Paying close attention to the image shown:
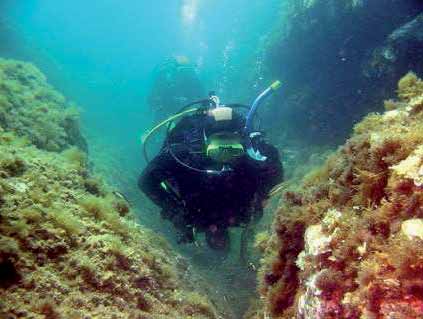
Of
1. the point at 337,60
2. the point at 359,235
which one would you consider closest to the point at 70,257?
the point at 359,235

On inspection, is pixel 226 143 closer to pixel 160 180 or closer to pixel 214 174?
pixel 214 174

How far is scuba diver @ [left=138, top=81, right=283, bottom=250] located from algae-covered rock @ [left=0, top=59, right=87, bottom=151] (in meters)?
2.77

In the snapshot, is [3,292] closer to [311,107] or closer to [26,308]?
[26,308]

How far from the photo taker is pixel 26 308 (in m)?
2.38

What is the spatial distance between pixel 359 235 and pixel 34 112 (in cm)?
729

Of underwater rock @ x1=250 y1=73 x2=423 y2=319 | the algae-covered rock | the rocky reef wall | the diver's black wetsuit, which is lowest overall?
underwater rock @ x1=250 y1=73 x2=423 y2=319

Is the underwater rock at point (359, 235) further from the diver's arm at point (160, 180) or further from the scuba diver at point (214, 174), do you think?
the diver's arm at point (160, 180)

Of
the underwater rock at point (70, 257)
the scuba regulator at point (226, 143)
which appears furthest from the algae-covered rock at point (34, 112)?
the scuba regulator at point (226, 143)

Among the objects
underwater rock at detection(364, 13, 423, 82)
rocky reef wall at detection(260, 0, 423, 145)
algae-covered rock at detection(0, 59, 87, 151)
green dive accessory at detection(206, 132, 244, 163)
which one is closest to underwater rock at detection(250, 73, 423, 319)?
green dive accessory at detection(206, 132, 244, 163)

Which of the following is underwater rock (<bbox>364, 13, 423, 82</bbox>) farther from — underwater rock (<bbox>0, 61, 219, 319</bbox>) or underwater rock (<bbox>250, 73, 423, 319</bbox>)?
underwater rock (<bbox>0, 61, 219, 319</bbox>)

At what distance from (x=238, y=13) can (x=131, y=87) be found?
40.3 feet

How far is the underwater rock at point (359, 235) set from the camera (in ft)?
6.14

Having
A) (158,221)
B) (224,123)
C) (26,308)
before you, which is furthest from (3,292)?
(158,221)

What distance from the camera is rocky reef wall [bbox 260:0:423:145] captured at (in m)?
8.98
